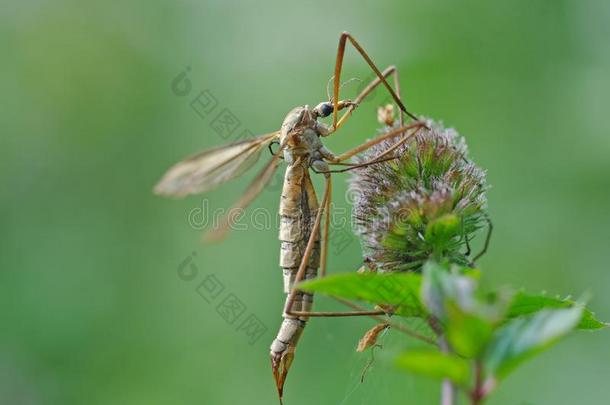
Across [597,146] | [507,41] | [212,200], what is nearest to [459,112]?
[507,41]

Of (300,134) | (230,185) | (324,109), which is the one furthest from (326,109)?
(230,185)

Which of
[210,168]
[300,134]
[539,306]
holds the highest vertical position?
[210,168]

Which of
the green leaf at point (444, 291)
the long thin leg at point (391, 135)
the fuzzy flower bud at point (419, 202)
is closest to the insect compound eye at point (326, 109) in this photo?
the long thin leg at point (391, 135)

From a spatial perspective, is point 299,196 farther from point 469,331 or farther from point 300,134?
point 469,331

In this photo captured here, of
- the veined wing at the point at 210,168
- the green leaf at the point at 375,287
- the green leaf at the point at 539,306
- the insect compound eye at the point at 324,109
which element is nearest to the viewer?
the green leaf at the point at 375,287

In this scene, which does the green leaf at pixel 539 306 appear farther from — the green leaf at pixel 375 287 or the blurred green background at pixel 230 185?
the blurred green background at pixel 230 185

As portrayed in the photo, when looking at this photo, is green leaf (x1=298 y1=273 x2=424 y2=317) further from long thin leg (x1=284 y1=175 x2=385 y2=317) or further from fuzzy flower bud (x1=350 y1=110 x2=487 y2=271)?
long thin leg (x1=284 y1=175 x2=385 y2=317)

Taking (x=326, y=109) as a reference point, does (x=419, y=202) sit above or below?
below
